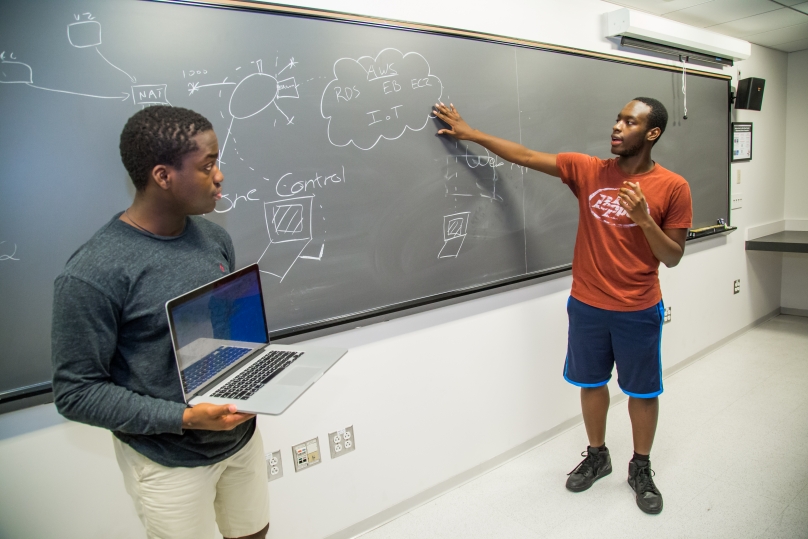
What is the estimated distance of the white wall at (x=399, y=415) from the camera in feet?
4.44

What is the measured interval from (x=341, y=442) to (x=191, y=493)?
2.63ft

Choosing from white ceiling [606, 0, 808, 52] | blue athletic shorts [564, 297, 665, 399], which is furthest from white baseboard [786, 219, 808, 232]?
blue athletic shorts [564, 297, 665, 399]

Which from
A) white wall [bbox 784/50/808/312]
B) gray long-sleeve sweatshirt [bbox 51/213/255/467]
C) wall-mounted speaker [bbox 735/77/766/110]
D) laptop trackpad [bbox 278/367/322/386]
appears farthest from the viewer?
white wall [bbox 784/50/808/312]

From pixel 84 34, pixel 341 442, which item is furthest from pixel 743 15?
pixel 84 34

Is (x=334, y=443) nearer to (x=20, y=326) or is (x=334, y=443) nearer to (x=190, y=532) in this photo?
(x=190, y=532)

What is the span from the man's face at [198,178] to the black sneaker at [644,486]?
203cm

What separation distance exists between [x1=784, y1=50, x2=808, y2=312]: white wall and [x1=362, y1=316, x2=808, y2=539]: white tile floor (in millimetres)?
1815

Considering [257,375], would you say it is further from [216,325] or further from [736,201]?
[736,201]

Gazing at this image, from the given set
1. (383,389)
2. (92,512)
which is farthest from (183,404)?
(383,389)

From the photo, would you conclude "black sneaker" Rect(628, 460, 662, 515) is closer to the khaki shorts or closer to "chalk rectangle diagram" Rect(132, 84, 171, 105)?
the khaki shorts

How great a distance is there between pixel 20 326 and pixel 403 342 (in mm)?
1236

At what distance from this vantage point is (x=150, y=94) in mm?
1355

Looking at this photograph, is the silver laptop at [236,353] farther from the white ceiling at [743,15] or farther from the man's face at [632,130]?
the white ceiling at [743,15]

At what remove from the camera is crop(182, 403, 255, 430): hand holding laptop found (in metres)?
1.02
